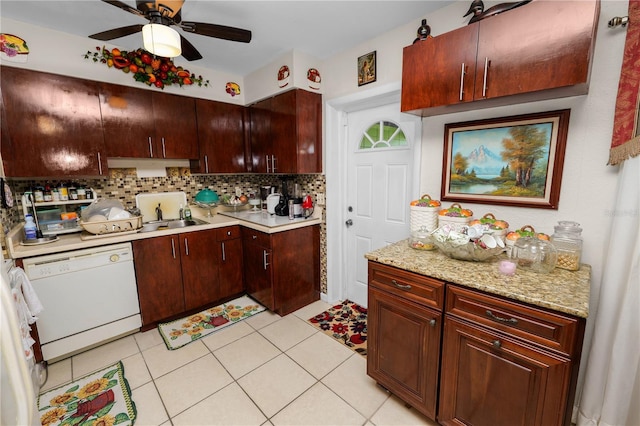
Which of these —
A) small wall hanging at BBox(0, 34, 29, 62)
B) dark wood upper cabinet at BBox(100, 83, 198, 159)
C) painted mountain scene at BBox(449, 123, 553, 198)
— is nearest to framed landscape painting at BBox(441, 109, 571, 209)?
painted mountain scene at BBox(449, 123, 553, 198)

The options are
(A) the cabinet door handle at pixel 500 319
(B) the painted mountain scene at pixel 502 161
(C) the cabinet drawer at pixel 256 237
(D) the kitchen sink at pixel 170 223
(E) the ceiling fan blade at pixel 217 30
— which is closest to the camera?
(A) the cabinet door handle at pixel 500 319

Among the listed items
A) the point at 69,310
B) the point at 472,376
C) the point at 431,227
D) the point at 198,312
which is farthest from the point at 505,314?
the point at 69,310

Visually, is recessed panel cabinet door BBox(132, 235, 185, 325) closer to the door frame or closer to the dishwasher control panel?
the dishwasher control panel

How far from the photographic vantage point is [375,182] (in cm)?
261

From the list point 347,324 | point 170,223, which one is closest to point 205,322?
point 170,223

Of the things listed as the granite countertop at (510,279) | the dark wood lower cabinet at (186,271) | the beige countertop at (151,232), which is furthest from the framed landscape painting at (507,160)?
the dark wood lower cabinet at (186,271)

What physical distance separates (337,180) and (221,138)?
1.39m

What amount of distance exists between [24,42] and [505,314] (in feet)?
11.6

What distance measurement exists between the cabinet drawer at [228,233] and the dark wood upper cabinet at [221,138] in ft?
2.21

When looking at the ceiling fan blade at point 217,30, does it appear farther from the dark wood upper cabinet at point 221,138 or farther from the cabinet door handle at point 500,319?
the cabinet door handle at point 500,319

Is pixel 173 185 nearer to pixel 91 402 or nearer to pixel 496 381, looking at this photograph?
pixel 91 402

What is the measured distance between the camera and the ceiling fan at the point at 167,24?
55.4 inches

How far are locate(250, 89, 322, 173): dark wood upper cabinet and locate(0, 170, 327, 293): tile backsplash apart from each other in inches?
11.9

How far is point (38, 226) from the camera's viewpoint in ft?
7.04
